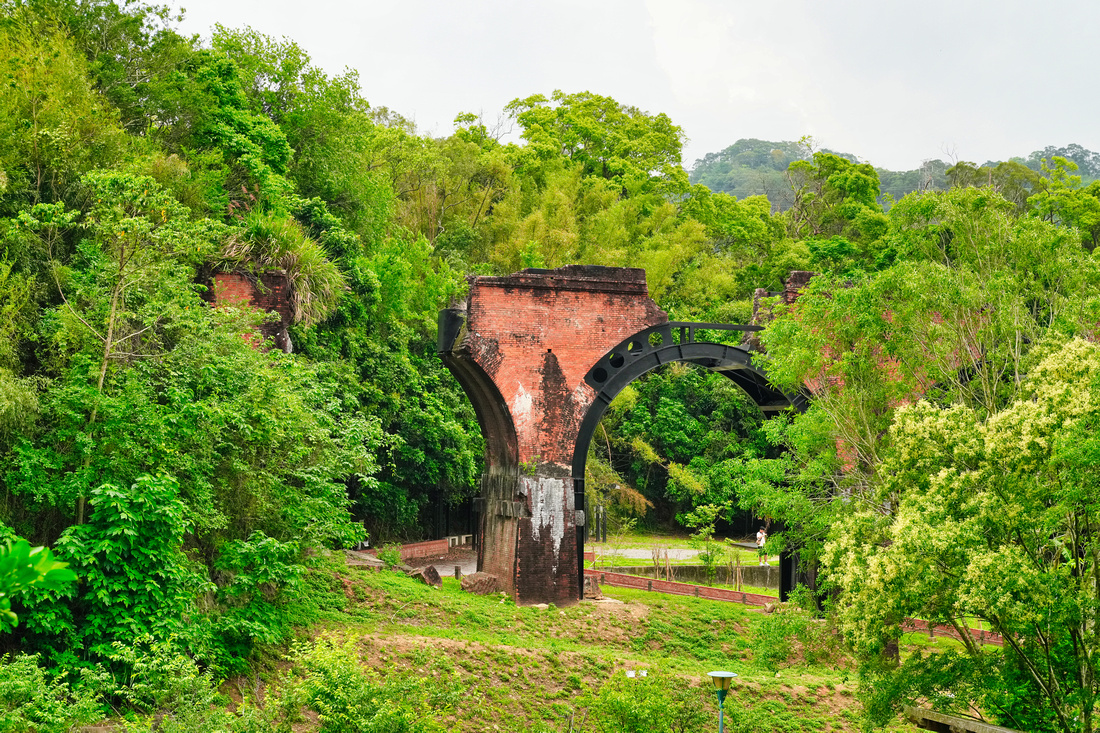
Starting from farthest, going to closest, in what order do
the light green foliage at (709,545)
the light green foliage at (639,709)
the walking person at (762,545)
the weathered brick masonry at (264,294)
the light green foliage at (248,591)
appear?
1. the walking person at (762,545)
2. the light green foliage at (709,545)
3. the weathered brick masonry at (264,294)
4. the light green foliage at (248,591)
5. the light green foliage at (639,709)

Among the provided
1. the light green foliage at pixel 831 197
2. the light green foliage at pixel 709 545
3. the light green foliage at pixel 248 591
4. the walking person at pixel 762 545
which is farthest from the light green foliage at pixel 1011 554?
the light green foliage at pixel 831 197

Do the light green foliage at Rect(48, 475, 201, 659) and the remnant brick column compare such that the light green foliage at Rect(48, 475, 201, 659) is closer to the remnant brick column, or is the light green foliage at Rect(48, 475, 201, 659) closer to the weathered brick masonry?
the weathered brick masonry

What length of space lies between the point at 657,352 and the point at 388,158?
16558mm

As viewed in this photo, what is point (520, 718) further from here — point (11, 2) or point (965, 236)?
point (11, 2)

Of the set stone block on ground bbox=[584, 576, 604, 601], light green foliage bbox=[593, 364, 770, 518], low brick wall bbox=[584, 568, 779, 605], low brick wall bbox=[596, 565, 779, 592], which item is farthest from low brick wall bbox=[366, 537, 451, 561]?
light green foliage bbox=[593, 364, 770, 518]

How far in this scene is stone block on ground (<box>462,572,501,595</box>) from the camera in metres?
19.0

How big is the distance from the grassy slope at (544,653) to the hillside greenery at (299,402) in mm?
1091

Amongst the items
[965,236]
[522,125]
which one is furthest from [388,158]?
[965,236]

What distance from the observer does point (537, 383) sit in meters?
19.2

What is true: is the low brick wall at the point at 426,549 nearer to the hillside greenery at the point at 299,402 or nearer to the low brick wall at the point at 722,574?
the hillside greenery at the point at 299,402

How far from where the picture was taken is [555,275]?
19250mm

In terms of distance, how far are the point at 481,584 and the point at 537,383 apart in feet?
13.4

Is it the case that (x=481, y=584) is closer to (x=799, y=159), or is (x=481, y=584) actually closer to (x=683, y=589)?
(x=683, y=589)

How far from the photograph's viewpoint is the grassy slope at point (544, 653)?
42.7 ft
